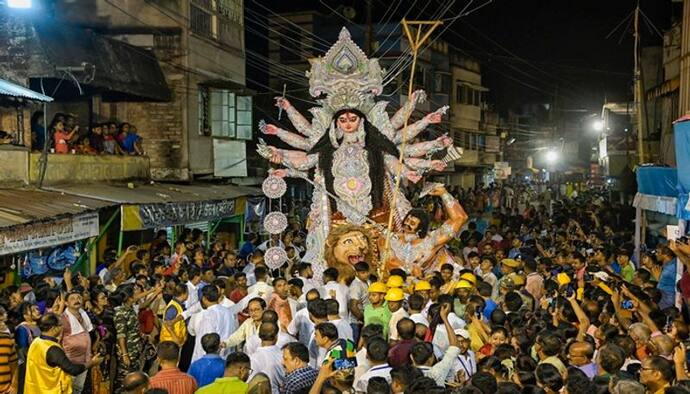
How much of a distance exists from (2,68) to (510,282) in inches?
408

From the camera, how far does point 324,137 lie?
16203 millimetres

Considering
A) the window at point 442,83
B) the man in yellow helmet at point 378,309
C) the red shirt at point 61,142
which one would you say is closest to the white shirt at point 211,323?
the man in yellow helmet at point 378,309

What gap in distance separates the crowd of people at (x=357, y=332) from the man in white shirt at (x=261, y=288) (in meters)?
0.03

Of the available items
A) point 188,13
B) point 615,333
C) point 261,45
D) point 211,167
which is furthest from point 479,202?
point 615,333

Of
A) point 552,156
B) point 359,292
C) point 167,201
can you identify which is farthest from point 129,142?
point 552,156

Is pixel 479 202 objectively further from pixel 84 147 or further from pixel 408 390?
pixel 408 390

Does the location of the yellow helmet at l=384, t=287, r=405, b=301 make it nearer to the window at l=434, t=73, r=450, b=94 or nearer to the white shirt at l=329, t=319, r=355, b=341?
the white shirt at l=329, t=319, r=355, b=341

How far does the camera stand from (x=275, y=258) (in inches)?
568

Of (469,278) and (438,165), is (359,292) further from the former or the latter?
(438,165)

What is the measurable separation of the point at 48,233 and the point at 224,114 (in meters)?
11.9

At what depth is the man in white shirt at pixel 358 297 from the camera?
10039 millimetres

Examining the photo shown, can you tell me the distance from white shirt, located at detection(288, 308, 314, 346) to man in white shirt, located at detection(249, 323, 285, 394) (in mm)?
1461

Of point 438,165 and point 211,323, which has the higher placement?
point 438,165

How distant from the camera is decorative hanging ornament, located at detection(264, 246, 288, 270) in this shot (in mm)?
14352
